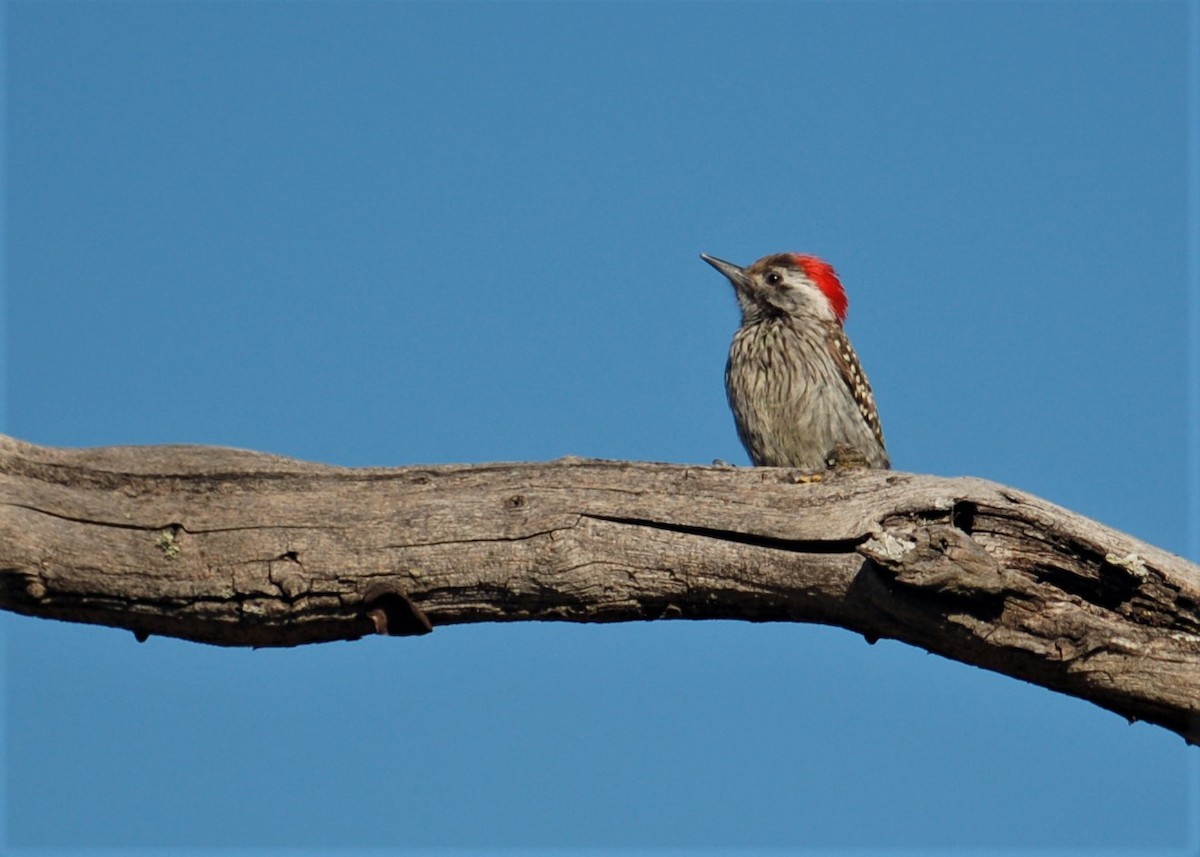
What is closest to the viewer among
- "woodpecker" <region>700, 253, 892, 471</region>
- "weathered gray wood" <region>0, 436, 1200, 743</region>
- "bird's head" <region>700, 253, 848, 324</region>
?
"weathered gray wood" <region>0, 436, 1200, 743</region>

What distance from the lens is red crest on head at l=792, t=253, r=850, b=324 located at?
970cm

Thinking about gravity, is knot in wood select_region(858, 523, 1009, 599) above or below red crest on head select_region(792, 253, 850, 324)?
below

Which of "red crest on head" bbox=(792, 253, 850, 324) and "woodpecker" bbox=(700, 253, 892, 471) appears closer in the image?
"woodpecker" bbox=(700, 253, 892, 471)

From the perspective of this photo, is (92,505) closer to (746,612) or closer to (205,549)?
(205,549)

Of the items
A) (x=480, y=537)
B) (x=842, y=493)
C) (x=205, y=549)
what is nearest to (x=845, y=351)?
(x=842, y=493)

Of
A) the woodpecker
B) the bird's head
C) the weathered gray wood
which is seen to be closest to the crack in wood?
the weathered gray wood

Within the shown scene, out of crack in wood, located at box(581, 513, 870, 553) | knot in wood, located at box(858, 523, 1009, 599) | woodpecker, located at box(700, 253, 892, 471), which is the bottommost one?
knot in wood, located at box(858, 523, 1009, 599)

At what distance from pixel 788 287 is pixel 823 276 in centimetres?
28

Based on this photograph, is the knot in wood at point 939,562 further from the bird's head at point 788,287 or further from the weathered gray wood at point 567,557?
the bird's head at point 788,287

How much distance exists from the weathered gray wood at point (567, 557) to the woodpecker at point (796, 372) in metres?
2.58

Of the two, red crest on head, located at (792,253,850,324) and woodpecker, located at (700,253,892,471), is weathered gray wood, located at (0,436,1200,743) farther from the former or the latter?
red crest on head, located at (792,253,850,324)

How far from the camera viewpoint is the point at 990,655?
5520 mm

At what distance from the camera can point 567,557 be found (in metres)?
5.79

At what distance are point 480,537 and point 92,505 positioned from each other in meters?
1.78
